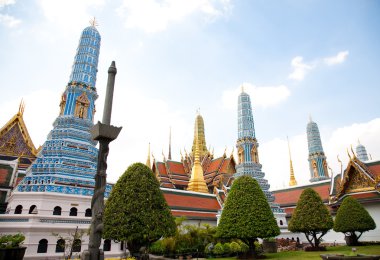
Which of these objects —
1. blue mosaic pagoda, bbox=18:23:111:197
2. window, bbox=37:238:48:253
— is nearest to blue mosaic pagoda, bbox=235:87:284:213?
blue mosaic pagoda, bbox=18:23:111:197

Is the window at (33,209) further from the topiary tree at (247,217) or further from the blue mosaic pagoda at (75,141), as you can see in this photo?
the topiary tree at (247,217)

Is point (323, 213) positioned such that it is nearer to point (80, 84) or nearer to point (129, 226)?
point (129, 226)

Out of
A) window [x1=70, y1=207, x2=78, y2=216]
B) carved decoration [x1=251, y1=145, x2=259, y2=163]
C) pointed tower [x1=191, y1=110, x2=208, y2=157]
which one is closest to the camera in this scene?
window [x1=70, y1=207, x2=78, y2=216]

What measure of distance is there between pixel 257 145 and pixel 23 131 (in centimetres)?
2579

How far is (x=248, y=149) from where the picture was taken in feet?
111

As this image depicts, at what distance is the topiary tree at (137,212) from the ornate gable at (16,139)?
695 inches

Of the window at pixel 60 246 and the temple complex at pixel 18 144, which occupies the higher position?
the temple complex at pixel 18 144

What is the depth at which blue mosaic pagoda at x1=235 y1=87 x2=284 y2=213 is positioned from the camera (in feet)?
104

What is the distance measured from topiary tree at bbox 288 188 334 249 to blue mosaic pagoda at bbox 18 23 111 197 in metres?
14.6

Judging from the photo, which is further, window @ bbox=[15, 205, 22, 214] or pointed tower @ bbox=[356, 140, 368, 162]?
pointed tower @ bbox=[356, 140, 368, 162]

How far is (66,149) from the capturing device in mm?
21406

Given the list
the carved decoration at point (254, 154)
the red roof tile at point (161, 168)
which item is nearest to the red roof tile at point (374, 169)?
the carved decoration at point (254, 154)

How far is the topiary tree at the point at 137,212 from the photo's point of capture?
1300cm

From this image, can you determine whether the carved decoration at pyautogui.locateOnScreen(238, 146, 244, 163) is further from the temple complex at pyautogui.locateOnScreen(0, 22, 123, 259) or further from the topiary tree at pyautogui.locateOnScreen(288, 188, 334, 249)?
the temple complex at pyautogui.locateOnScreen(0, 22, 123, 259)
